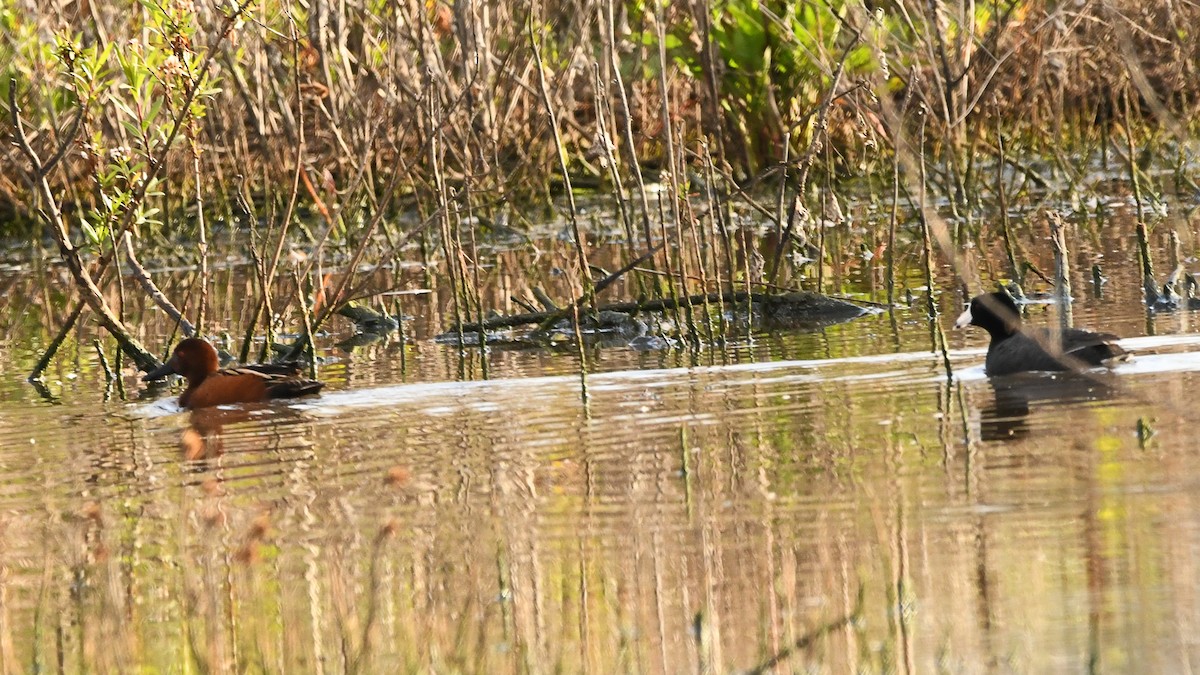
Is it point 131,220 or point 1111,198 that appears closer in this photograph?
point 131,220

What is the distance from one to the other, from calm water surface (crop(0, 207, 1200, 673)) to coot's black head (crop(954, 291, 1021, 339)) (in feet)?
0.79

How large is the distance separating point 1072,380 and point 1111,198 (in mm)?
10195

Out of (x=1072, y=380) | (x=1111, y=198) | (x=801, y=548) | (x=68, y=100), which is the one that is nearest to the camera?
(x=801, y=548)

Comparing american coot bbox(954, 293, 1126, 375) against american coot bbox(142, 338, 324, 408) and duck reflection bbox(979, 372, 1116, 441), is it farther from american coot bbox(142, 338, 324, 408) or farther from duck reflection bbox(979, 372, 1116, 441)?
american coot bbox(142, 338, 324, 408)

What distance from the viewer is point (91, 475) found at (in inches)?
309

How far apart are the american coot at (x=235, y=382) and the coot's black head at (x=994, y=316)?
315 centimetres

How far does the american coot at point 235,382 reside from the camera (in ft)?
31.8

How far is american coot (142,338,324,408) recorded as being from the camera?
9703 millimetres

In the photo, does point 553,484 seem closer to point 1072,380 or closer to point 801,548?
point 801,548

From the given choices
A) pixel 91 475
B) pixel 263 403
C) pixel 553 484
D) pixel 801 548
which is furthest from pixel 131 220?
pixel 801 548

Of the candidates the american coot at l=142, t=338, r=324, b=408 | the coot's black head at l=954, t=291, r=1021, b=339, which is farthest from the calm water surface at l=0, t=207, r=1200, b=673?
the coot's black head at l=954, t=291, r=1021, b=339

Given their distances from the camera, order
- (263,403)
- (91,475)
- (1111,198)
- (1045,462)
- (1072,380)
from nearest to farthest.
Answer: (1045,462), (91,475), (1072,380), (263,403), (1111,198)

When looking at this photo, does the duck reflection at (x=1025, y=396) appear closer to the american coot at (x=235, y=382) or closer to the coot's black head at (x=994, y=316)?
the coot's black head at (x=994, y=316)

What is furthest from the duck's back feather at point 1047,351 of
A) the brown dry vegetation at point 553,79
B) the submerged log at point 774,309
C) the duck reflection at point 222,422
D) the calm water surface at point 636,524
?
the duck reflection at point 222,422
